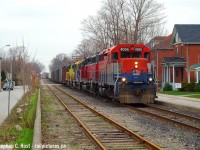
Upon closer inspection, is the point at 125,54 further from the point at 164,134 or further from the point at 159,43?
the point at 159,43

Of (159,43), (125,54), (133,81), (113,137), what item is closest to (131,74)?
(133,81)

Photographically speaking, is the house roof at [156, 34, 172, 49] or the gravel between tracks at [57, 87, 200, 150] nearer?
the gravel between tracks at [57, 87, 200, 150]

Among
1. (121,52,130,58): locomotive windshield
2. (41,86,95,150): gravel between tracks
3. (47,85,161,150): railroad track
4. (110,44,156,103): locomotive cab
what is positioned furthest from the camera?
(121,52,130,58): locomotive windshield

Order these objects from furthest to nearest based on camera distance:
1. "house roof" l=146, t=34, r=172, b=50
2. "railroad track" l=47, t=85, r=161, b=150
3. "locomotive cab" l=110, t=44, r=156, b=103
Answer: "house roof" l=146, t=34, r=172, b=50 < "locomotive cab" l=110, t=44, r=156, b=103 < "railroad track" l=47, t=85, r=161, b=150

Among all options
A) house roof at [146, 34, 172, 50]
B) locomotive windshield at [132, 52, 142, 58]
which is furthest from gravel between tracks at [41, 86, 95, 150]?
house roof at [146, 34, 172, 50]

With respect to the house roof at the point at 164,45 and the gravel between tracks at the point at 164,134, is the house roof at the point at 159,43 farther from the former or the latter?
the gravel between tracks at the point at 164,134

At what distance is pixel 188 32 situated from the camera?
56062 millimetres

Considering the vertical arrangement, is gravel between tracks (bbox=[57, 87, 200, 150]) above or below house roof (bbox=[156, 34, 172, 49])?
below

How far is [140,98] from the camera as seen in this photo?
23.5 metres

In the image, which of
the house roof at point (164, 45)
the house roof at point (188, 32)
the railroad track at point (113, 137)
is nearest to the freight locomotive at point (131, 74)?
the railroad track at point (113, 137)

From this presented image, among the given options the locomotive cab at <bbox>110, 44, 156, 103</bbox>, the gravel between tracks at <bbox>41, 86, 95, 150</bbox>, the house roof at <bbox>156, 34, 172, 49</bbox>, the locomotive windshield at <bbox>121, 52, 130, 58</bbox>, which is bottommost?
the gravel between tracks at <bbox>41, 86, 95, 150</bbox>

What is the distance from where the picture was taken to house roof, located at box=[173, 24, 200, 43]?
180 ft

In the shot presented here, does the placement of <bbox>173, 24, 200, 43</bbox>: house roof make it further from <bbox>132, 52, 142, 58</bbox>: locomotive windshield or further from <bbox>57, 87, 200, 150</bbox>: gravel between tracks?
<bbox>57, 87, 200, 150</bbox>: gravel between tracks

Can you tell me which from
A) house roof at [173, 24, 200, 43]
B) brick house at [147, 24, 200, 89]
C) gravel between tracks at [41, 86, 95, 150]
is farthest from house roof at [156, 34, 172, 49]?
gravel between tracks at [41, 86, 95, 150]
